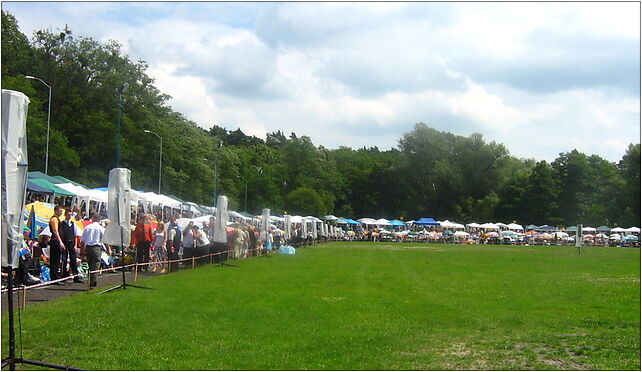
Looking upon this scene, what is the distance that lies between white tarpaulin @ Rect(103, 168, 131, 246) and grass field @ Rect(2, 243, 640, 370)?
1706mm

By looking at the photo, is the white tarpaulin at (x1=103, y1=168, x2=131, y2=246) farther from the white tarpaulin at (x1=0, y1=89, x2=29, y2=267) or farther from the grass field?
the white tarpaulin at (x1=0, y1=89, x2=29, y2=267)

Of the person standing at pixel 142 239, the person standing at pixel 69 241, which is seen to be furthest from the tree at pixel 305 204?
the person standing at pixel 69 241

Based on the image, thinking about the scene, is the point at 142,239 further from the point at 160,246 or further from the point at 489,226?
the point at 489,226

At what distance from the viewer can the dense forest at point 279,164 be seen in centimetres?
7038

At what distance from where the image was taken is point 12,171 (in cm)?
838

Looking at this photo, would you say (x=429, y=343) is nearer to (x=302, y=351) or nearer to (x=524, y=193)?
(x=302, y=351)

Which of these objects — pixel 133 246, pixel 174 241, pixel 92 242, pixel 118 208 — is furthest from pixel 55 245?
pixel 174 241

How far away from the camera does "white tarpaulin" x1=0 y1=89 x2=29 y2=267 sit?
830 cm

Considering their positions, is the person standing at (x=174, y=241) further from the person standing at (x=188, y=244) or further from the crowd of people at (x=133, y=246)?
the person standing at (x=188, y=244)

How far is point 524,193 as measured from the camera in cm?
11950

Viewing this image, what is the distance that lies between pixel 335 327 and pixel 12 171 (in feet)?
20.8

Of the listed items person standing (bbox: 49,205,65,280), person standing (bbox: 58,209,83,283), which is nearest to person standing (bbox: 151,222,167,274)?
person standing (bbox: 58,209,83,283)

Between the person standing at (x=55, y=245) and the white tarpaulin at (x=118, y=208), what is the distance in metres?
1.23

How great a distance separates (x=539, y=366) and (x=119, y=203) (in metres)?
12.3
